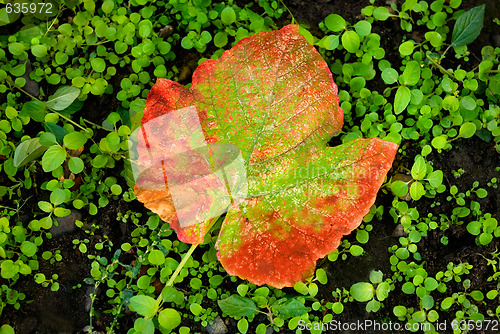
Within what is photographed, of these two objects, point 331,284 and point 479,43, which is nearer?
point 331,284

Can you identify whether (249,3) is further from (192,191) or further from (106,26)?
(192,191)

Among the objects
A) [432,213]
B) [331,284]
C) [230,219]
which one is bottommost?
[331,284]

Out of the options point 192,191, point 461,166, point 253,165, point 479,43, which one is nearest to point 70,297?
point 192,191

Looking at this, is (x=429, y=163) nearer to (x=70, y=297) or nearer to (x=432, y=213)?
(x=432, y=213)

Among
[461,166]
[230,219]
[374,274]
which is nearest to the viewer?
[230,219]

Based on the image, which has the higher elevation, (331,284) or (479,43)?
(479,43)

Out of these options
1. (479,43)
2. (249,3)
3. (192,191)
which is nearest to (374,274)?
(192,191)

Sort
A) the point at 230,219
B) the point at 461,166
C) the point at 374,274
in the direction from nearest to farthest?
the point at 230,219, the point at 374,274, the point at 461,166
